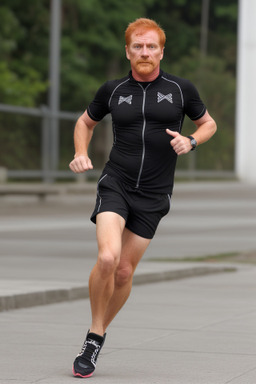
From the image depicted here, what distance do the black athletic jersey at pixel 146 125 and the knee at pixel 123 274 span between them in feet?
1.59

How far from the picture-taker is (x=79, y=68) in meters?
50.7

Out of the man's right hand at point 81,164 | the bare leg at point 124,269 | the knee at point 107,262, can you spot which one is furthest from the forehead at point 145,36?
the knee at point 107,262

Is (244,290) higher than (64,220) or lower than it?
higher

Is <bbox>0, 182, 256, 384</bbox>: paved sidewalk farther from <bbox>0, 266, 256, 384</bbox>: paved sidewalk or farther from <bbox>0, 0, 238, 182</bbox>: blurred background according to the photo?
<bbox>0, 0, 238, 182</bbox>: blurred background

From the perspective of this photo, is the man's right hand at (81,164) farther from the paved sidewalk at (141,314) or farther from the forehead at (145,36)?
the paved sidewalk at (141,314)

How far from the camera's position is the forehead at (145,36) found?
6.84 metres

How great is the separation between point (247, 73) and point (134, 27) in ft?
158

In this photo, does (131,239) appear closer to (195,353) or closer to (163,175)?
(163,175)

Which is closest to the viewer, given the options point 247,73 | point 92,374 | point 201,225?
point 92,374

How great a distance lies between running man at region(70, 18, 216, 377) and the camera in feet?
22.1

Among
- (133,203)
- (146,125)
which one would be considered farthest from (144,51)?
(133,203)

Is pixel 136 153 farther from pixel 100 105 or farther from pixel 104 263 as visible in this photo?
pixel 104 263

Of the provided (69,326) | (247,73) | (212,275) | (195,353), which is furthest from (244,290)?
(247,73)

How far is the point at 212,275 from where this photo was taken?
13.6m
